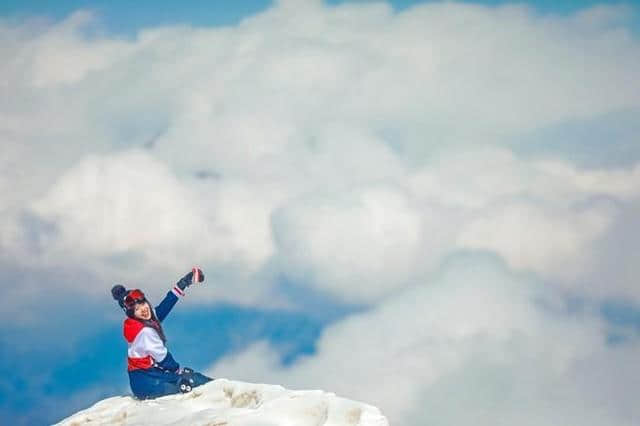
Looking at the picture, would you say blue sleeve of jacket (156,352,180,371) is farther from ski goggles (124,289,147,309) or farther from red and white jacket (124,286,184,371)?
ski goggles (124,289,147,309)

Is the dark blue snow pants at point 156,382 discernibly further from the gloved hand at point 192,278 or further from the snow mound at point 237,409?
the gloved hand at point 192,278

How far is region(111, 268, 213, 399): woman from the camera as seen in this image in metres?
19.6

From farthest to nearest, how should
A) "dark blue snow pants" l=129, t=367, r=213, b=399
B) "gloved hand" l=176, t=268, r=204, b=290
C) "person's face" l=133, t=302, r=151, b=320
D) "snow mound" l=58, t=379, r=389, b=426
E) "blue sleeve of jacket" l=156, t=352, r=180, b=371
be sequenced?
"gloved hand" l=176, t=268, r=204, b=290 < "person's face" l=133, t=302, r=151, b=320 < "blue sleeve of jacket" l=156, t=352, r=180, b=371 < "dark blue snow pants" l=129, t=367, r=213, b=399 < "snow mound" l=58, t=379, r=389, b=426

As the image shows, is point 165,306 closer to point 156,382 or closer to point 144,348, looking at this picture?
point 144,348

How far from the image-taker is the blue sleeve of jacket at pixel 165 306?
852 inches

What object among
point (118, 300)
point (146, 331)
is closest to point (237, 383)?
point (146, 331)

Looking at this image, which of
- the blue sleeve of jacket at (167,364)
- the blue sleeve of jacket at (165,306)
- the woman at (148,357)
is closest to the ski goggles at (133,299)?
the woman at (148,357)

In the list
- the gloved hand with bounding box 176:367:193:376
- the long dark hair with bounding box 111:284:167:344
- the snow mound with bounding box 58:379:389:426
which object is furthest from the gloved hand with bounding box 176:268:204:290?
the snow mound with bounding box 58:379:389:426

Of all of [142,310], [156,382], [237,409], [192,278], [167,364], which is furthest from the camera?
[192,278]

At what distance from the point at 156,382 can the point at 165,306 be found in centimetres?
274

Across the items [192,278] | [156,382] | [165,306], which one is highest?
[192,278]

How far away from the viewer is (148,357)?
20.2 metres

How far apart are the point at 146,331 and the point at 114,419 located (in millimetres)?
2812

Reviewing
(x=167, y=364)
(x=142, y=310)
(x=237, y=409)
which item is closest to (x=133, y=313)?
(x=142, y=310)
